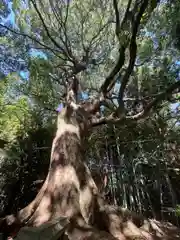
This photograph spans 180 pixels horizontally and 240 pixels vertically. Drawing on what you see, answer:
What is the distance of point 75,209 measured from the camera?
3008 millimetres

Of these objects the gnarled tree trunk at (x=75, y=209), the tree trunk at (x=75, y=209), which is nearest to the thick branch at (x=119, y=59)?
the gnarled tree trunk at (x=75, y=209)

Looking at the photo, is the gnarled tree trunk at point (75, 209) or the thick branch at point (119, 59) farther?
the thick branch at point (119, 59)

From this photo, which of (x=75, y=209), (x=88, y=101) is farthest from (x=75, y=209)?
(x=88, y=101)

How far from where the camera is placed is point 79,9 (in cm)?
611

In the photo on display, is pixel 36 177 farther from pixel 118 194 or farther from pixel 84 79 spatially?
pixel 84 79

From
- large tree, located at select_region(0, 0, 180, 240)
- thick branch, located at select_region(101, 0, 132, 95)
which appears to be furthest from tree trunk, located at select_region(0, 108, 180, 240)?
thick branch, located at select_region(101, 0, 132, 95)

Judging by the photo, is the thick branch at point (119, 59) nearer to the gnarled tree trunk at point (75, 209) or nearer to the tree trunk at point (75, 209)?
the gnarled tree trunk at point (75, 209)

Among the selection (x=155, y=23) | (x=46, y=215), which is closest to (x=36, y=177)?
(x=46, y=215)

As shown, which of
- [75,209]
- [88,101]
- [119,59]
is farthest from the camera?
[88,101]

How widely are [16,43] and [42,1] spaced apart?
1.20 metres

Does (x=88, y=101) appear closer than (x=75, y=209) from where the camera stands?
No

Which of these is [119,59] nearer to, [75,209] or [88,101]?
[88,101]

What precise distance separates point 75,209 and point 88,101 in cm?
270

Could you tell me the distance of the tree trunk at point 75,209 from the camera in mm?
2859
